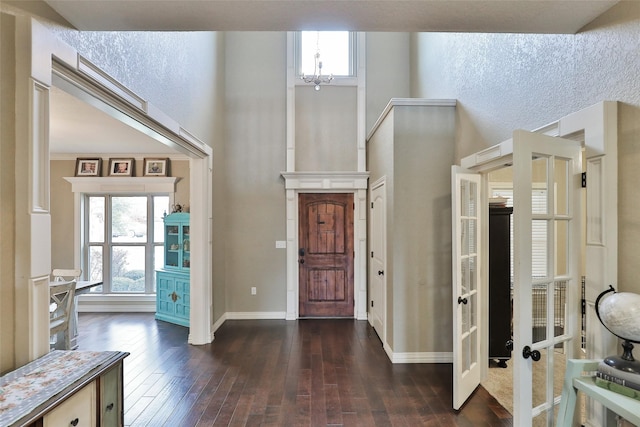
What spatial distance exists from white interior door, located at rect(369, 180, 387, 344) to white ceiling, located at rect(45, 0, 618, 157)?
2.41m

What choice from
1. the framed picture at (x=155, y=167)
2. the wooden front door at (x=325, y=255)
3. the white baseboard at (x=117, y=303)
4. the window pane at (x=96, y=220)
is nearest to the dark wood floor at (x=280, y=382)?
the wooden front door at (x=325, y=255)

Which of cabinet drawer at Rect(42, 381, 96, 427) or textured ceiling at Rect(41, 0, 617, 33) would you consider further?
textured ceiling at Rect(41, 0, 617, 33)

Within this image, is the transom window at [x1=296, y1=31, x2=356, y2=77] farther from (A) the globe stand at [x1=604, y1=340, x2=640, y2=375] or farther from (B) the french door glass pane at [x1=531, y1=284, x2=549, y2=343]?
(A) the globe stand at [x1=604, y1=340, x2=640, y2=375]

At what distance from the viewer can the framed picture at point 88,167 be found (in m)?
5.64

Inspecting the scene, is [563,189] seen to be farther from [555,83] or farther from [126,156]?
[126,156]

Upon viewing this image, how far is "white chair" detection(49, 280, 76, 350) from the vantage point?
344cm

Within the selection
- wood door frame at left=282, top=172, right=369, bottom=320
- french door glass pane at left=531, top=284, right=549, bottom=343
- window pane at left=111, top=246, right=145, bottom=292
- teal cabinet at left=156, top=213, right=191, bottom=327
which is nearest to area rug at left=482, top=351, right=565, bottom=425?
french door glass pane at left=531, top=284, right=549, bottom=343

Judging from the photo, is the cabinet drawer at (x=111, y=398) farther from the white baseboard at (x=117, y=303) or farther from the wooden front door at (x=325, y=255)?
the white baseboard at (x=117, y=303)

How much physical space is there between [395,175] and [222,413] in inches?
107

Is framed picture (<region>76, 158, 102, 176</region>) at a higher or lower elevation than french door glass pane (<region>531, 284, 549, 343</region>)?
higher

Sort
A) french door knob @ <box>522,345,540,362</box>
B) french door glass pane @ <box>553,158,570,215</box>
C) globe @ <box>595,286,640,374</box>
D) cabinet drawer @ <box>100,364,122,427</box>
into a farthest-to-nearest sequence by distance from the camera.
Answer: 1. french door glass pane @ <box>553,158,570,215</box>
2. french door knob @ <box>522,345,540,362</box>
3. cabinet drawer @ <box>100,364,122,427</box>
4. globe @ <box>595,286,640,374</box>

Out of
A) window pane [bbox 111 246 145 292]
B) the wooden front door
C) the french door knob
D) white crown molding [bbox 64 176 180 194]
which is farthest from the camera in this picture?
window pane [bbox 111 246 145 292]

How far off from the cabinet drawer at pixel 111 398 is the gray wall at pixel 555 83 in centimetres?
256

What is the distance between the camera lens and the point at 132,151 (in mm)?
5477
